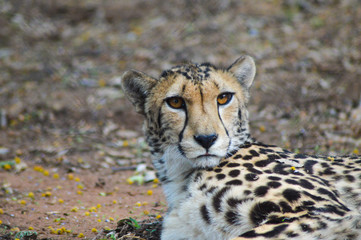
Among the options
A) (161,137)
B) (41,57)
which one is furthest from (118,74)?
(161,137)

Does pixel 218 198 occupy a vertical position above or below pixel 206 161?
below

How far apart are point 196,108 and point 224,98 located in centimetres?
31

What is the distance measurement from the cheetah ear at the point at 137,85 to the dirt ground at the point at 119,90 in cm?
100

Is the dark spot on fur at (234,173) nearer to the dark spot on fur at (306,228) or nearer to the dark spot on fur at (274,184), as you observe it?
the dark spot on fur at (274,184)

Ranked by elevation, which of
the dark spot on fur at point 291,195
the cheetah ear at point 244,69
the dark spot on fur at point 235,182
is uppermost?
the cheetah ear at point 244,69

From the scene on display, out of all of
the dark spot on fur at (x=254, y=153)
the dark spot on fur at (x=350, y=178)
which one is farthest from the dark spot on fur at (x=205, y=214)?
the dark spot on fur at (x=350, y=178)

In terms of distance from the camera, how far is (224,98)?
382 centimetres

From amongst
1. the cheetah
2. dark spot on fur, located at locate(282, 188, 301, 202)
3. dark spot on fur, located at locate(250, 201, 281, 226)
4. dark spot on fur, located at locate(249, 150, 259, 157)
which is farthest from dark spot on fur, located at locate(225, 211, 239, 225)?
dark spot on fur, located at locate(249, 150, 259, 157)

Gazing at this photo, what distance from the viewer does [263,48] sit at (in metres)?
9.17

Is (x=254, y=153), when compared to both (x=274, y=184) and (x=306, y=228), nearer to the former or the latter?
(x=274, y=184)

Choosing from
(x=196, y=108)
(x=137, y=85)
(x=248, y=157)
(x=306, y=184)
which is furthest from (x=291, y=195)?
(x=137, y=85)

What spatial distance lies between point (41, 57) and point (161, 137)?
20.8 feet

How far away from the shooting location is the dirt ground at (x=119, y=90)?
16.8ft

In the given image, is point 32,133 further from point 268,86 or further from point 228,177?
point 228,177
